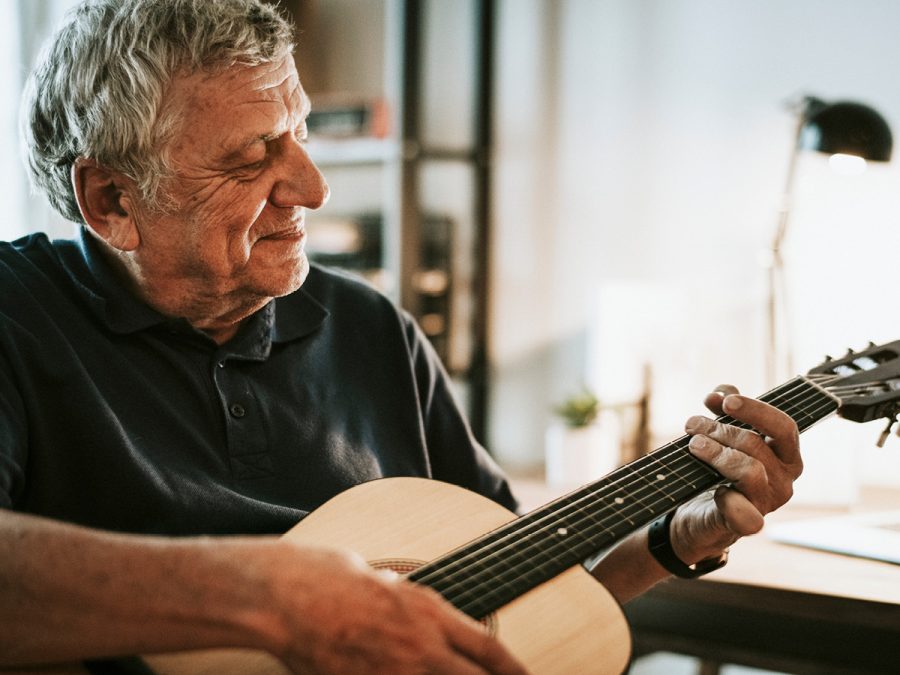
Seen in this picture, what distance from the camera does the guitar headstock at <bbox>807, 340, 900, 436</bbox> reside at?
113 centimetres

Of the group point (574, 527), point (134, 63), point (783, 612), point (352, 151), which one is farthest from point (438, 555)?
point (352, 151)

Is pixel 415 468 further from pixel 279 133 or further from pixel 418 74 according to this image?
pixel 418 74

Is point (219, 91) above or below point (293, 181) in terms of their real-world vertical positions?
above

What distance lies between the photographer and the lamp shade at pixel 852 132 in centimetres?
173

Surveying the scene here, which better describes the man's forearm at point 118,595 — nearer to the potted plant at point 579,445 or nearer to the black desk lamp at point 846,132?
the potted plant at point 579,445

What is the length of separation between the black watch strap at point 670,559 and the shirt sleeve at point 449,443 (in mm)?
252

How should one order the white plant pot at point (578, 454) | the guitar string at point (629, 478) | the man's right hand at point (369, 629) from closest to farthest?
the man's right hand at point (369, 629) < the guitar string at point (629, 478) < the white plant pot at point (578, 454)

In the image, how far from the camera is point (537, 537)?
0.95 m

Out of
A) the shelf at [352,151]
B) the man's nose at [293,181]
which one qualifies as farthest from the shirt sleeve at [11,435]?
the shelf at [352,151]

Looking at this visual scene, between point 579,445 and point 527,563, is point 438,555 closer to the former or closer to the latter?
point 527,563

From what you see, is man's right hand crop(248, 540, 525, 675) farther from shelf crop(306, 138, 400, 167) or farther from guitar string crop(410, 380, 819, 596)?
shelf crop(306, 138, 400, 167)

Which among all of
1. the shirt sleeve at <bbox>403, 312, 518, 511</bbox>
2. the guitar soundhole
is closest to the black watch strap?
the shirt sleeve at <bbox>403, 312, 518, 511</bbox>

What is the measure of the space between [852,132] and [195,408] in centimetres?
135

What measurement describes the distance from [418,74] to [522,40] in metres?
0.31
